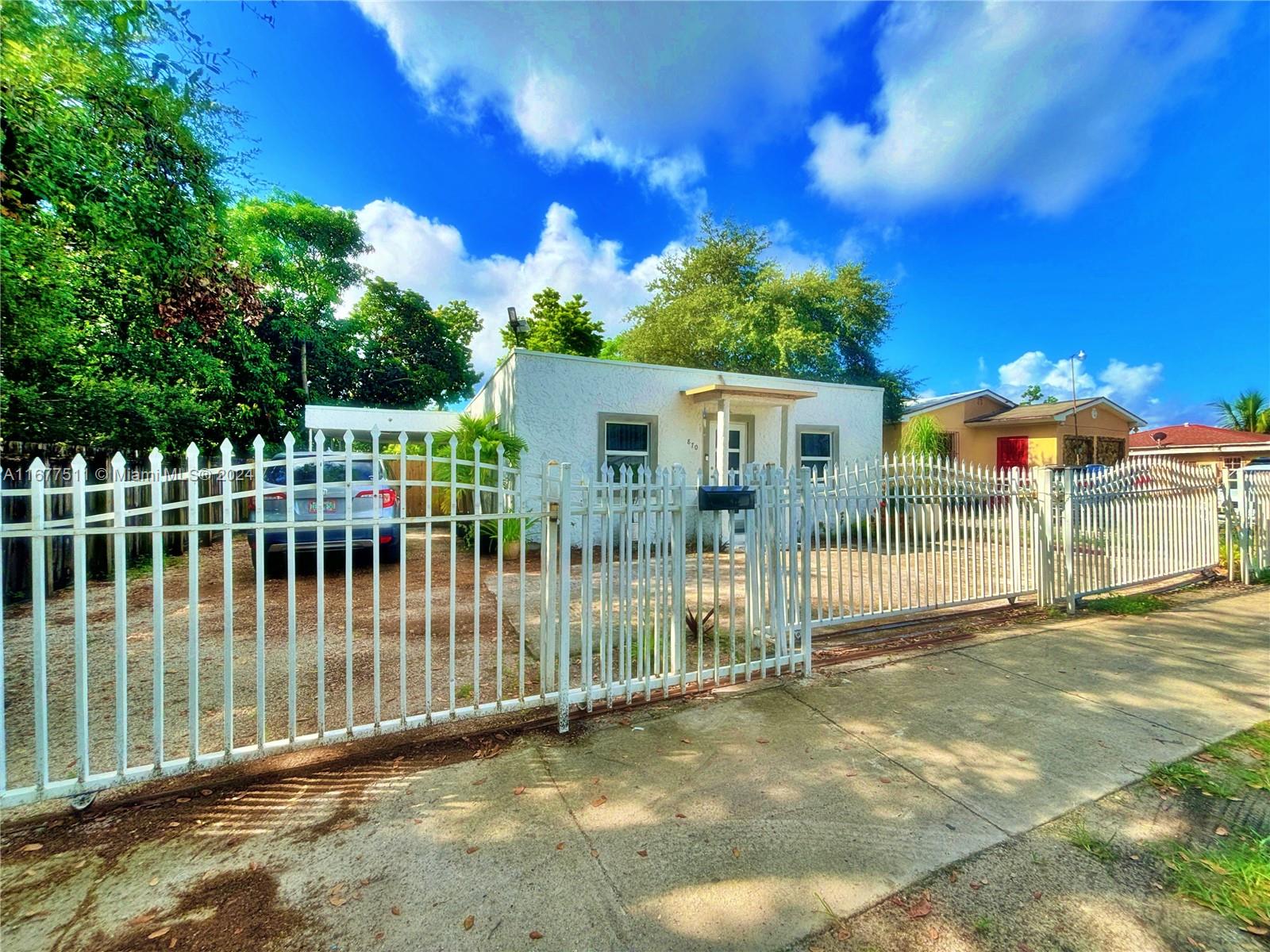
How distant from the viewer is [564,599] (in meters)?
2.96

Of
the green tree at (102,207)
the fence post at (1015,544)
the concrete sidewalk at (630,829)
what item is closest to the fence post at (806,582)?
the concrete sidewalk at (630,829)

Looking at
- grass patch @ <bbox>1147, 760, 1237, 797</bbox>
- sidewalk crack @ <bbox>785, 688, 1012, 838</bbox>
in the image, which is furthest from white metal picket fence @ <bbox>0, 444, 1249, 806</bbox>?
grass patch @ <bbox>1147, 760, 1237, 797</bbox>

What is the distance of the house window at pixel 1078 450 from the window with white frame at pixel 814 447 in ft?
36.5

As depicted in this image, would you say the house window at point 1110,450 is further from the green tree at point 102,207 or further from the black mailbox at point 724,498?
the green tree at point 102,207

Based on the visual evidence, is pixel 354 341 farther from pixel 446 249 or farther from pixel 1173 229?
pixel 1173 229

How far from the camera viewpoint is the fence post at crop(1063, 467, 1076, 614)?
5.44 m

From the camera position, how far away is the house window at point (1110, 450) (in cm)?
1841

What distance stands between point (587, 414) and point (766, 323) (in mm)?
12194

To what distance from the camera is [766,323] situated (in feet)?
63.4

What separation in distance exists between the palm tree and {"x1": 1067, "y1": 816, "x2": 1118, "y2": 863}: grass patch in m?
36.9

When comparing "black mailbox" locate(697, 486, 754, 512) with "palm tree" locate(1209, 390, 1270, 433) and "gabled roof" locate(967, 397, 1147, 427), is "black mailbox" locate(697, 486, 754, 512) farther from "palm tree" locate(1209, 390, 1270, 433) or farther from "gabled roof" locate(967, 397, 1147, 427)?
"palm tree" locate(1209, 390, 1270, 433)

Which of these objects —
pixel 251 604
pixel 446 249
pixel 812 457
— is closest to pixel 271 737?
pixel 251 604

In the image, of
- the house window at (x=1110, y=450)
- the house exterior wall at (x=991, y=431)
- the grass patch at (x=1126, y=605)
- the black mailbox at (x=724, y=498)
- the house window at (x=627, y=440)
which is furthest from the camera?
the house window at (x=1110, y=450)

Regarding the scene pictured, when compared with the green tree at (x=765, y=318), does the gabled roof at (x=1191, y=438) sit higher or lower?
lower
